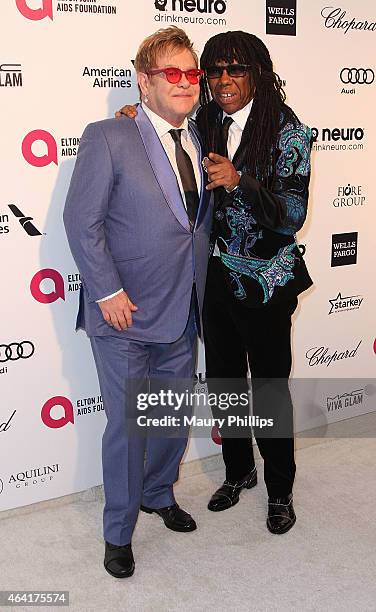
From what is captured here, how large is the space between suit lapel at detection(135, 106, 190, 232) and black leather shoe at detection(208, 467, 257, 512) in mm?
1279

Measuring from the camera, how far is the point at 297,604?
2.37m

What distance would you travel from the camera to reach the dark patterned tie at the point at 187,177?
2.44 meters

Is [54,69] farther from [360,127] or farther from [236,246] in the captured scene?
[360,127]

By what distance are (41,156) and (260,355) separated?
1.14 m

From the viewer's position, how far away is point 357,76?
10.9 ft

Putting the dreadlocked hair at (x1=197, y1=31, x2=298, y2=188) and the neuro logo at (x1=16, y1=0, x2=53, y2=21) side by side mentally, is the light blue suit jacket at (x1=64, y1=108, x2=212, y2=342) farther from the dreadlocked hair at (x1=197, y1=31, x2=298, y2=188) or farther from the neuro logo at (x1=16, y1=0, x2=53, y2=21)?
the neuro logo at (x1=16, y1=0, x2=53, y2=21)

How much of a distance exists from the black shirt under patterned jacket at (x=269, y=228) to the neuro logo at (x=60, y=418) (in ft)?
2.90

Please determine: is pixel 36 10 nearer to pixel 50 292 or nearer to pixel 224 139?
pixel 224 139

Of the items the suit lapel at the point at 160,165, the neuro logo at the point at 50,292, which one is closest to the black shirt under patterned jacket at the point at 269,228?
the suit lapel at the point at 160,165

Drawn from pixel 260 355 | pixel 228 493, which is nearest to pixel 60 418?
pixel 228 493

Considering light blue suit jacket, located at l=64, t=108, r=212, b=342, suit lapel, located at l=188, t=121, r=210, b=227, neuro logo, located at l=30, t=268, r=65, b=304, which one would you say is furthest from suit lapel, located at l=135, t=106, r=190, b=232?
neuro logo, located at l=30, t=268, r=65, b=304

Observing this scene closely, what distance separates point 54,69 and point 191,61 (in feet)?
1.92

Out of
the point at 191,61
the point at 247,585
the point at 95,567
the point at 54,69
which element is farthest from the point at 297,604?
the point at 54,69

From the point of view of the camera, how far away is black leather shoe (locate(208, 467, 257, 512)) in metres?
2.97
